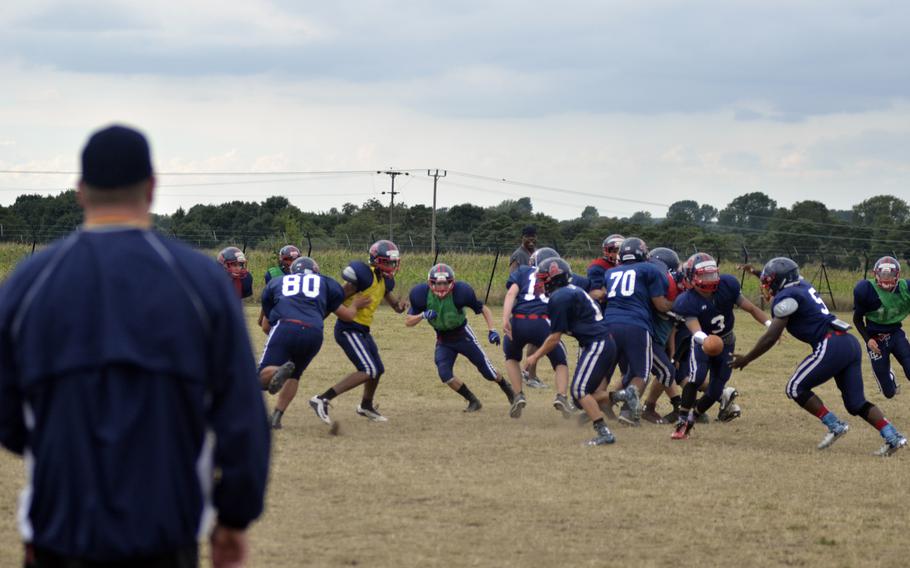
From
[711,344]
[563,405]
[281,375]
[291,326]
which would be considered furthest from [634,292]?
[281,375]

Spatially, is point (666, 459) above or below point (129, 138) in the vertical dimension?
below

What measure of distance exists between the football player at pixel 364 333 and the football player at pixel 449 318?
42cm

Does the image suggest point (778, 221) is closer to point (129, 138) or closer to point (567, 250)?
point (567, 250)

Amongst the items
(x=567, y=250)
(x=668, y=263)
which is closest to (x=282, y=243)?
(x=567, y=250)

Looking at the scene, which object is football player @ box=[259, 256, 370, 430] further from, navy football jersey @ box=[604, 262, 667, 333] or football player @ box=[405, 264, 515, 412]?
navy football jersey @ box=[604, 262, 667, 333]

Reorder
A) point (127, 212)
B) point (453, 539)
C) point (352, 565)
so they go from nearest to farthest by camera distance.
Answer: point (127, 212)
point (352, 565)
point (453, 539)

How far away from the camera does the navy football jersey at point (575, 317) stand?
1122cm

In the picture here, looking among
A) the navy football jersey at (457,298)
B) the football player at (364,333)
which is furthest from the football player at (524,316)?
the football player at (364,333)

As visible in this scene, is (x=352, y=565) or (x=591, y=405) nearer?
(x=352, y=565)

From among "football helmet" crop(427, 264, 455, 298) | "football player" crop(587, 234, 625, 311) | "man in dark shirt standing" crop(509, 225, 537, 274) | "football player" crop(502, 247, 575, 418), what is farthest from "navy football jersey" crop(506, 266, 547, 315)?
"man in dark shirt standing" crop(509, 225, 537, 274)

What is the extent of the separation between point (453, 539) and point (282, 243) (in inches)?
1425

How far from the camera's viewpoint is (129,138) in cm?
315

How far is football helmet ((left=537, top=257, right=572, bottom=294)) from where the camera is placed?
11508 millimetres

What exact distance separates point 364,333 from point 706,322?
3.40 metres
